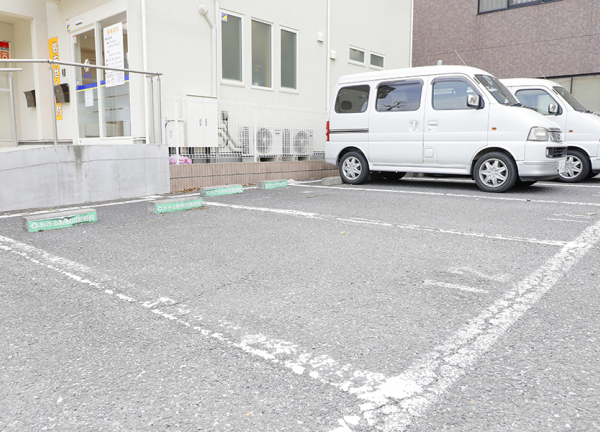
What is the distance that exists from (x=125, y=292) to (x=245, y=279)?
2.49 feet

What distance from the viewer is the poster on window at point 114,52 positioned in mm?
8234

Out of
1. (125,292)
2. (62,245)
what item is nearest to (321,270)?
(125,292)

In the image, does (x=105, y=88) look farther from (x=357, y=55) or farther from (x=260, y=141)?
(x=357, y=55)

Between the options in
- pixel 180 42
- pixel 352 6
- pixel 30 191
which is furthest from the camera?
pixel 352 6

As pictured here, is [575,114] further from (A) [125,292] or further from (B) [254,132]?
(A) [125,292]

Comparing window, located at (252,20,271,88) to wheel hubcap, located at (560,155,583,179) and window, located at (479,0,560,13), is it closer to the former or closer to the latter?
wheel hubcap, located at (560,155,583,179)

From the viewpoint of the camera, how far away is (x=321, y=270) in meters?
3.32

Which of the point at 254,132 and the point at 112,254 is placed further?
the point at 254,132

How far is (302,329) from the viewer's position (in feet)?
7.64

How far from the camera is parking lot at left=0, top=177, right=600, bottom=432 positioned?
65.7 inches

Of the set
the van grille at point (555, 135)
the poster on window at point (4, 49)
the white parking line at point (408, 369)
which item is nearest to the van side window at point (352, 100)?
the van grille at point (555, 135)

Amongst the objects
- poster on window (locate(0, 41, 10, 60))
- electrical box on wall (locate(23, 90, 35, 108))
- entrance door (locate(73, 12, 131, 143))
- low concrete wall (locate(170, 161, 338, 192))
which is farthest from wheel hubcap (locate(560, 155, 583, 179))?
poster on window (locate(0, 41, 10, 60))

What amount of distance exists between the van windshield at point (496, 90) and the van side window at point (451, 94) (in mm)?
240

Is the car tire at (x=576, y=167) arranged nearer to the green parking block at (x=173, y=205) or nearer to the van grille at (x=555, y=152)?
the van grille at (x=555, y=152)
